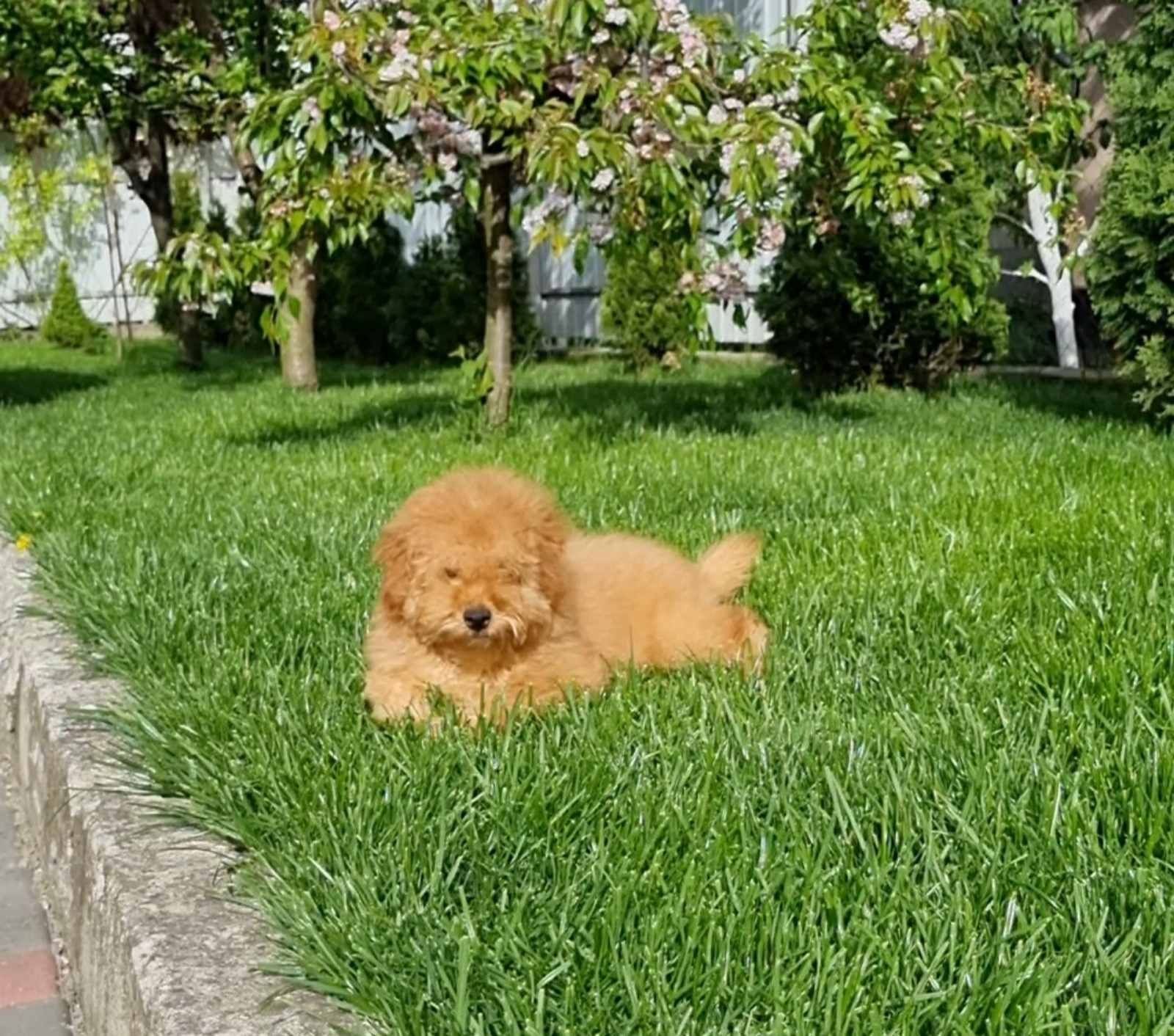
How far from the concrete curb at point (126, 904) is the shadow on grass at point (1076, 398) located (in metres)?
5.84

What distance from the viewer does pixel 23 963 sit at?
2.97 m

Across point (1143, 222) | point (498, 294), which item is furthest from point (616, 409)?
point (1143, 222)

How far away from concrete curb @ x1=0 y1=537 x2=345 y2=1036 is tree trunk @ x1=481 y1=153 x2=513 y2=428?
4035 mm

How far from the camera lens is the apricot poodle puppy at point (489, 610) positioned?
2.89 m

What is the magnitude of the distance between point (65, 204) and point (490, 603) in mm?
21348

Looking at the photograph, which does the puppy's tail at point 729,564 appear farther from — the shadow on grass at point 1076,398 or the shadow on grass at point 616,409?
the shadow on grass at point 1076,398

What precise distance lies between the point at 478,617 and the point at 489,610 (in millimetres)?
26

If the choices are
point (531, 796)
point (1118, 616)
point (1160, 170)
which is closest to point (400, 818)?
point (531, 796)

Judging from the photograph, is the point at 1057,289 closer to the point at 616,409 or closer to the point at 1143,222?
the point at 1143,222

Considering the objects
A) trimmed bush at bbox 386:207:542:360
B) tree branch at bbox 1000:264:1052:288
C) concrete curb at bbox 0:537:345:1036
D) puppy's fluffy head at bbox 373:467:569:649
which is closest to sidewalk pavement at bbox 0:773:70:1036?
concrete curb at bbox 0:537:345:1036

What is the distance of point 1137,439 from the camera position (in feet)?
22.4

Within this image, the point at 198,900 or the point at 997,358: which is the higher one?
the point at 997,358

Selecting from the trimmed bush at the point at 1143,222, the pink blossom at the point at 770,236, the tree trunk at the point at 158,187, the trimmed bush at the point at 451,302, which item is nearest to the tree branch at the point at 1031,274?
the trimmed bush at the point at 1143,222

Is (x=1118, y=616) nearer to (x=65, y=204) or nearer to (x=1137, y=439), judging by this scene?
(x=1137, y=439)
